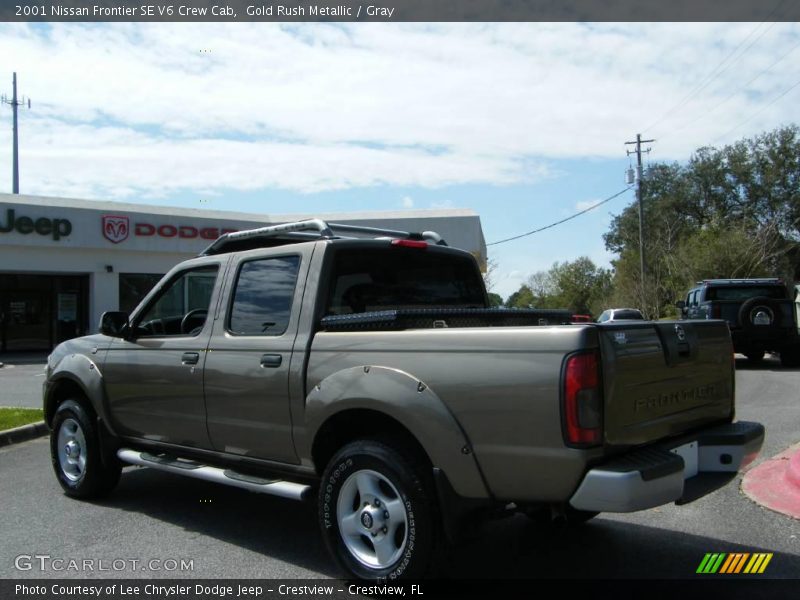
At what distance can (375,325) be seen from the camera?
161 inches

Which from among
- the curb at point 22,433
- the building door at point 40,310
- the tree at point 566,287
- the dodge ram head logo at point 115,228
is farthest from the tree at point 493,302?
the tree at point 566,287

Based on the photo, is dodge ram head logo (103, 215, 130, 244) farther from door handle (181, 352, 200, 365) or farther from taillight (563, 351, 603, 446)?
taillight (563, 351, 603, 446)

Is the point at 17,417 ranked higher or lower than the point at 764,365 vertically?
higher

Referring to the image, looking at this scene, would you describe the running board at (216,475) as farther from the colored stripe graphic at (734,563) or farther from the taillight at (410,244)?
the colored stripe graphic at (734,563)

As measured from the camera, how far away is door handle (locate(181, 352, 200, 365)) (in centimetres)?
501

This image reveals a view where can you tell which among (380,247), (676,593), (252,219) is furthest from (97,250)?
(676,593)

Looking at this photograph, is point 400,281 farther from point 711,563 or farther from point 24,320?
point 24,320

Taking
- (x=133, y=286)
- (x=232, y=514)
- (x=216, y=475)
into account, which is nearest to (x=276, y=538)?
(x=216, y=475)

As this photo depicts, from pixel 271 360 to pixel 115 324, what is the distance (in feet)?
6.12

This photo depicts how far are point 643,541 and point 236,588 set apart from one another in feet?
8.74

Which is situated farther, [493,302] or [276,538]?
[493,302]

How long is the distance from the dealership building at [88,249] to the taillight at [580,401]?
2250 centimetres

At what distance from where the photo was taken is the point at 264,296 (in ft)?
15.9

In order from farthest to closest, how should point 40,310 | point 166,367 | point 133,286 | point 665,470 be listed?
1. point 133,286
2. point 40,310
3. point 166,367
4. point 665,470
